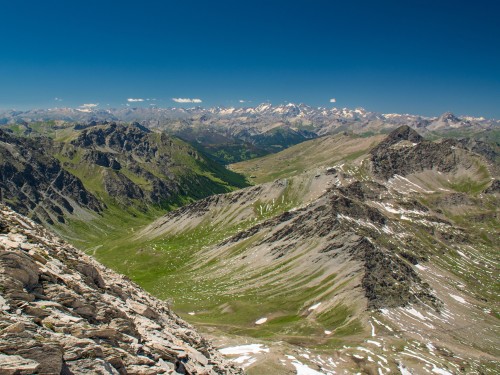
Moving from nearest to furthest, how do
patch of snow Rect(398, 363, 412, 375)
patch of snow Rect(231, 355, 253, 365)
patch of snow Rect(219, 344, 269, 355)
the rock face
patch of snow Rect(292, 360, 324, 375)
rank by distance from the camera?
the rock face < patch of snow Rect(292, 360, 324, 375) < patch of snow Rect(231, 355, 253, 365) < patch of snow Rect(219, 344, 269, 355) < patch of snow Rect(398, 363, 412, 375)

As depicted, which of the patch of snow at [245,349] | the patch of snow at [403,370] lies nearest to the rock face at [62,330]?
the patch of snow at [245,349]

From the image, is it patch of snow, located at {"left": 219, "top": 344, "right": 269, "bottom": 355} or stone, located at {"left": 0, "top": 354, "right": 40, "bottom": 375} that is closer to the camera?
stone, located at {"left": 0, "top": 354, "right": 40, "bottom": 375}

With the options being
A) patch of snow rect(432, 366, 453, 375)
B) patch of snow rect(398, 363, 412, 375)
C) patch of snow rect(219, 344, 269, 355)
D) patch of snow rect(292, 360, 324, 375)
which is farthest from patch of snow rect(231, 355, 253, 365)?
patch of snow rect(432, 366, 453, 375)

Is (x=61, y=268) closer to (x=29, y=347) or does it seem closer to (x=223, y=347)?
(x=29, y=347)

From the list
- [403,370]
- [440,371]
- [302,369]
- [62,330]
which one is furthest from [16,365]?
[440,371]

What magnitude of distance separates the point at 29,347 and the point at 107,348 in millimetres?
7175

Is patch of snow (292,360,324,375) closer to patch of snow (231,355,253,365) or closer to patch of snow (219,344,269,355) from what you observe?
patch of snow (219,344,269,355)

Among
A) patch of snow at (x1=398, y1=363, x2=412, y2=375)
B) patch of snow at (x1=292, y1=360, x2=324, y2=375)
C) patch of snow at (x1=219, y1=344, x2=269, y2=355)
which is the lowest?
patch of snow at (x1=398, y1=363, x2=412, y2=375)

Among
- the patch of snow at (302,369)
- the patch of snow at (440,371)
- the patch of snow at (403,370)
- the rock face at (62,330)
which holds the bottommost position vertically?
the patch of snow at (440,371)

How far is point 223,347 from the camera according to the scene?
13200 cm

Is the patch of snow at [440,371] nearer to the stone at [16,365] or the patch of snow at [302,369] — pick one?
the patch of snow at [302,369]

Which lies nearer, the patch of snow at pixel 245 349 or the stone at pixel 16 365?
the stone at pixel 16 365

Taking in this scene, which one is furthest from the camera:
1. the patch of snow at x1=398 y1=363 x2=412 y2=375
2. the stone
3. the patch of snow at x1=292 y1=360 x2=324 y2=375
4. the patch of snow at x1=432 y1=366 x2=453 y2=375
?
the patch of snow at x1=432 y1=366 x2=453 y2=375

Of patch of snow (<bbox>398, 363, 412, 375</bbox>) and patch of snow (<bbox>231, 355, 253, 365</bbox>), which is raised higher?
patch of snow (<bbox>231, 355, 253, 365</bbox>)
